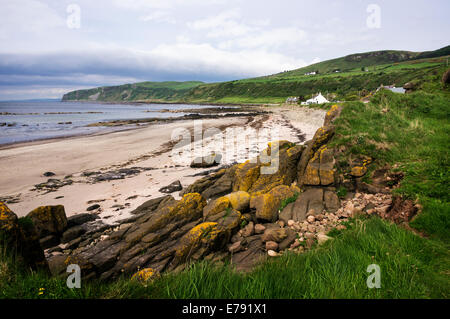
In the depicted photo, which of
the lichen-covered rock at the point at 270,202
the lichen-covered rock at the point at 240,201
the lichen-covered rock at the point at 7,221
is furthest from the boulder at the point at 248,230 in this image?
the lichen-covered rock at the point at 7,221

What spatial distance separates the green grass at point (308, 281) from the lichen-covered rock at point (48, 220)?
6453 millimetres

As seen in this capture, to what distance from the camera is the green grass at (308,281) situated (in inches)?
105

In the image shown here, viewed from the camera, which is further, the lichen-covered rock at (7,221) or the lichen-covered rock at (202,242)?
the lichen-covered rock at (202,242)

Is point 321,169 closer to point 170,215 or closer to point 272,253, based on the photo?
point 272,253

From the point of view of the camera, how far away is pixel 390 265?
3.41 meters

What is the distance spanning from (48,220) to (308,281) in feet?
30.6

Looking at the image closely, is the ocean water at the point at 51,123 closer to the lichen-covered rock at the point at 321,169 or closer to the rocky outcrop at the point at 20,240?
the rocky outcrop at the point at 20,240

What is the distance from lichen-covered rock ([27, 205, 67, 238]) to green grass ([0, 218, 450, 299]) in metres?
6.45

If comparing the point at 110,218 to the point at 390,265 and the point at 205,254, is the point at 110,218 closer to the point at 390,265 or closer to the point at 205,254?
the point at 205,254
